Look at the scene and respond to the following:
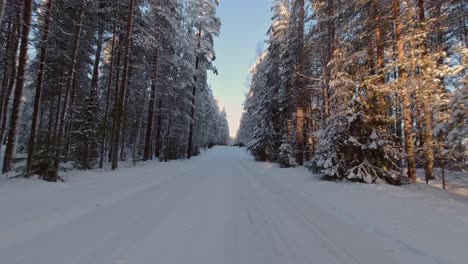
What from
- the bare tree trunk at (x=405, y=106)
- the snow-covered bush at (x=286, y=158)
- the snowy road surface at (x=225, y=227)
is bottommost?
the snowy road surface at (x=225, y=227)

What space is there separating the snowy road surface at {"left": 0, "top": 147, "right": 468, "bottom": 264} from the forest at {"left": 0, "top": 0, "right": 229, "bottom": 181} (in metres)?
2.81

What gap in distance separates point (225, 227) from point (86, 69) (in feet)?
72.7

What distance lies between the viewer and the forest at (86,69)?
1005 cm

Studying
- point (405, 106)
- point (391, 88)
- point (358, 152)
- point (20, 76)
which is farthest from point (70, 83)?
point (405, 106)

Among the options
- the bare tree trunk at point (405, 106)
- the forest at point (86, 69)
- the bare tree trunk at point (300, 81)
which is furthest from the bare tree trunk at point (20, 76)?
the bare tree trunk at point (300, 81)

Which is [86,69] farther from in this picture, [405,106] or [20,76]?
[405,106]

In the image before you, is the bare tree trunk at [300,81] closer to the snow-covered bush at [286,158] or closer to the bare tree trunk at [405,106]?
the snow-covered bush at [286,158]

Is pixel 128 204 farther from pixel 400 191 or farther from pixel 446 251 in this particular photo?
pixel 400 191

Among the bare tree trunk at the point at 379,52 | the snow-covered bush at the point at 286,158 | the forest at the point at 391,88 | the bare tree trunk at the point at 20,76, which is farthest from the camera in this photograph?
the snow-covered bush at the point at 286,158

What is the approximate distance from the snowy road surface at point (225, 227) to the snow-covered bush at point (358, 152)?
7.47 ft

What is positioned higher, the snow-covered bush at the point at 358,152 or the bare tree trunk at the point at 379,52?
the bare tree trunk at the point at 379,52

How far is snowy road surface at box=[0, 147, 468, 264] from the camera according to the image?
13.0 feet

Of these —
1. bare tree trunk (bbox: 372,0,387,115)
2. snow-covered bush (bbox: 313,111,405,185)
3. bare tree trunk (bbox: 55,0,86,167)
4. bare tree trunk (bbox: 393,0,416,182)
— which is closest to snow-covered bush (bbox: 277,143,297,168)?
snow-covered bush (bbox: 313,111,405,185)

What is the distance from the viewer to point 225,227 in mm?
5293
